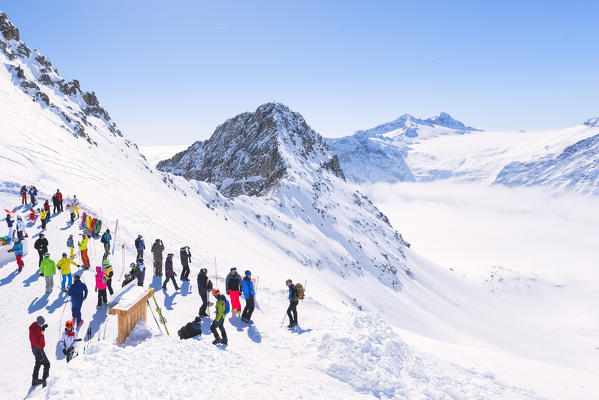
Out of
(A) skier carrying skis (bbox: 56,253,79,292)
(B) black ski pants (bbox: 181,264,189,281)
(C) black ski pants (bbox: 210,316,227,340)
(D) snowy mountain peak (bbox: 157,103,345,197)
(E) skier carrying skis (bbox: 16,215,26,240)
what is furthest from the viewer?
(D) snowy mountain peak (bbox: 157,103,345,197)

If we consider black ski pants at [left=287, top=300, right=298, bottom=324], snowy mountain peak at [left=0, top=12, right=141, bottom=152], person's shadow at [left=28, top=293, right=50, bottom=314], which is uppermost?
snowy mountain peak at [left=0, top=12, right=141, bottom=152]

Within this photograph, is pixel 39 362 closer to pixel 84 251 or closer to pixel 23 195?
pixel 84 251

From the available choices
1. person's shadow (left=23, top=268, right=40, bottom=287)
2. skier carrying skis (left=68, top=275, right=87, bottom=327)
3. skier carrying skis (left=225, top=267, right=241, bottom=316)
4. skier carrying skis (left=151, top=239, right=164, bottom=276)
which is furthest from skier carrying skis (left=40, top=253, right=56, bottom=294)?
skier carrying skis (left=225, top=267, right=241, bottom=316)

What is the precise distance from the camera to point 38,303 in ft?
44.2

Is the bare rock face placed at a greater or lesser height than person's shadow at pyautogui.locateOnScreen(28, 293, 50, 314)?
greater

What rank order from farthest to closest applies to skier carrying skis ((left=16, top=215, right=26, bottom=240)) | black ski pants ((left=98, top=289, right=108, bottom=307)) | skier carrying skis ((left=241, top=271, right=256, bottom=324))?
skier carrying skis ((left=16, top=215, right=26, bottom=240)), skier carrying skis ((left=241, top=271, right=256, bottom=324)), black ski pants ((left=98, top=289, right=108, bottom=307))

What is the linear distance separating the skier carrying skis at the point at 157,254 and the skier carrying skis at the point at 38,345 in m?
8.03

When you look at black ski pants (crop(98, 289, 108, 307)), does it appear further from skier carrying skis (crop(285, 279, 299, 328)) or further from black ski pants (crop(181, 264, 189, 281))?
skier carrying skis (crop(285, 279, 299, 328))

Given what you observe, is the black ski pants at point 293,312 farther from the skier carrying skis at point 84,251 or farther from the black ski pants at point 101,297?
the skier carrying skis at point 84,251

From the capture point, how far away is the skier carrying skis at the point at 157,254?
686 inches

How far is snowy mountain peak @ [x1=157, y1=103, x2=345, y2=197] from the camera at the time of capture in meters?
79.1

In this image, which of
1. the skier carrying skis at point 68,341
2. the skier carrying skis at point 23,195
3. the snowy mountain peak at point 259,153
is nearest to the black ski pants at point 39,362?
the skier carrying skis at point 68,341

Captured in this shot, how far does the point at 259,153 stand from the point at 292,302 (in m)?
74.1

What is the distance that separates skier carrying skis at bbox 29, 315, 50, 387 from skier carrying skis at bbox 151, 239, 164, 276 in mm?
8033
